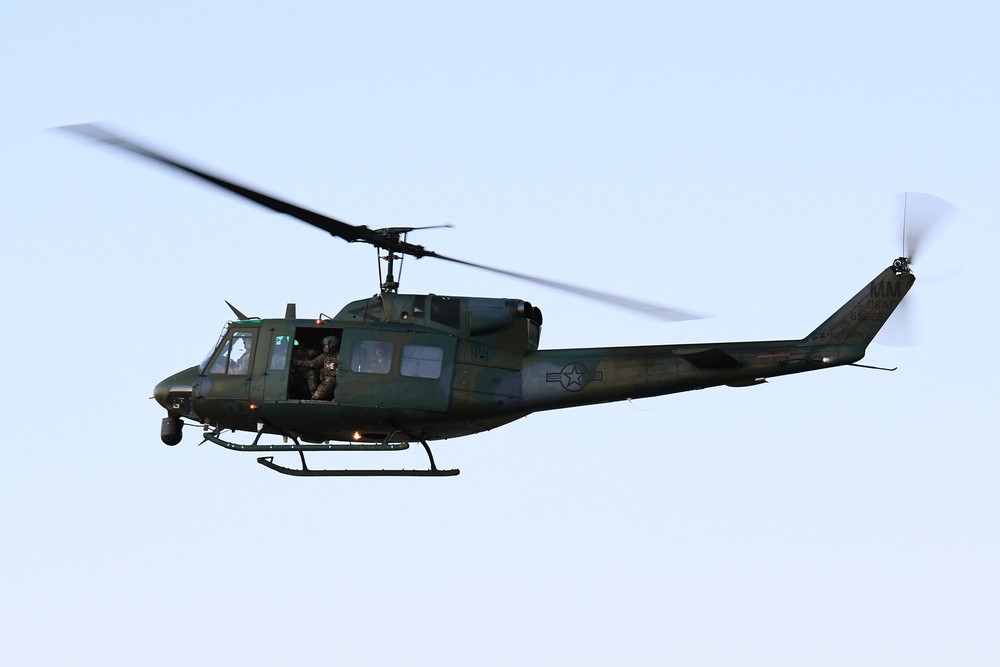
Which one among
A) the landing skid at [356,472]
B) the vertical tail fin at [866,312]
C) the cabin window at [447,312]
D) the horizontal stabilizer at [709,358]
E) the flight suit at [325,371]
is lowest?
the landing skid at [356,472]

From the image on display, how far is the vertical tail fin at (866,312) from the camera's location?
3047 cm

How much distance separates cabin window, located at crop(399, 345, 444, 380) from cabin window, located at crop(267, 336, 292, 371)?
7.27ft

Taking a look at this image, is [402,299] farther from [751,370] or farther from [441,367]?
[751,370]

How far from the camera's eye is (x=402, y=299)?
1266 inches

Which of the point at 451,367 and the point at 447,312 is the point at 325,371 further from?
the point at 447,312

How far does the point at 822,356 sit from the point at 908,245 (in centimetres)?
258

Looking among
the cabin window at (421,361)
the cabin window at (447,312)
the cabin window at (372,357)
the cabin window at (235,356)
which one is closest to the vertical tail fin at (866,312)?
the cabin window at (447,312)

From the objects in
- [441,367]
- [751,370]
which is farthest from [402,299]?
[751,370]

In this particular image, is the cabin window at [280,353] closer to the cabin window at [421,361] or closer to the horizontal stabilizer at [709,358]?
the cabin window at [421,361]

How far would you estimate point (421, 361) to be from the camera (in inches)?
1235

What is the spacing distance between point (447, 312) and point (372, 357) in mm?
1639

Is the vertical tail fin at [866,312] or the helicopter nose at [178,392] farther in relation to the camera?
the helicopter nose at [178,392]

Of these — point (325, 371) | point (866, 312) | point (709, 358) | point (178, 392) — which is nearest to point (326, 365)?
point (325, 371)

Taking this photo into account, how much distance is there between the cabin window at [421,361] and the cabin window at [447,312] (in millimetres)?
606
